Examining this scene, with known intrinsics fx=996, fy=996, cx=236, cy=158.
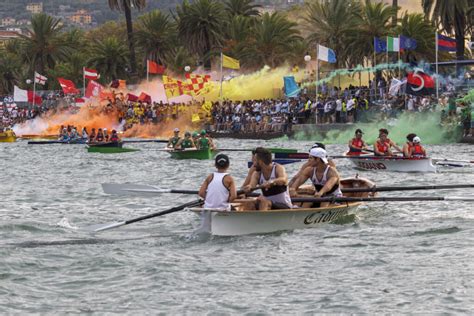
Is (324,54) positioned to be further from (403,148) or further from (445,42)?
(403,148)

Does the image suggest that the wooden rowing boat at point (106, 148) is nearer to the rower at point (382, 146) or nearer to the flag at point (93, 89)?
the rower at point (382, 146)

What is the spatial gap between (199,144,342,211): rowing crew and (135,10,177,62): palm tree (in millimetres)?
85891

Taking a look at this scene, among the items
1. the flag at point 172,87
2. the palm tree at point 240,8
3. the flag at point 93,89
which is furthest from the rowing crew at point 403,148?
the palm tree at point 240,8

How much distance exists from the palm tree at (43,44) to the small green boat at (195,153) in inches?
2917

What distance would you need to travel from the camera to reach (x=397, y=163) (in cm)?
3581

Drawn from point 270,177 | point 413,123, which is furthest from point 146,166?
point 270,177

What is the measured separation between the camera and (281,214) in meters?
19.9

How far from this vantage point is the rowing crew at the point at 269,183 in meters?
19.6

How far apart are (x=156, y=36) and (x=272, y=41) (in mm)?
17784

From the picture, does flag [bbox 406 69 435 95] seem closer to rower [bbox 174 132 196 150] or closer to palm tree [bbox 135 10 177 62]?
rower [bbox 174 132 196 150]

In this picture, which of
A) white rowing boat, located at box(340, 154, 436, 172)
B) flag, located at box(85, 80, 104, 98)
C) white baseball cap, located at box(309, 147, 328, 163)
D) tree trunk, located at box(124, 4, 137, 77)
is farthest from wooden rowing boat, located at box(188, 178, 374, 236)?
tree trunk, located at box(124, 4, 137, 77)

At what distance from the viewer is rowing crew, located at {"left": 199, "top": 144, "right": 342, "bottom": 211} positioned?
1964cm

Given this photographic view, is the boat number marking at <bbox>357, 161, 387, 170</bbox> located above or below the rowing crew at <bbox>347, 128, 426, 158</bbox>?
below

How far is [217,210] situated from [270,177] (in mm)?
1783
